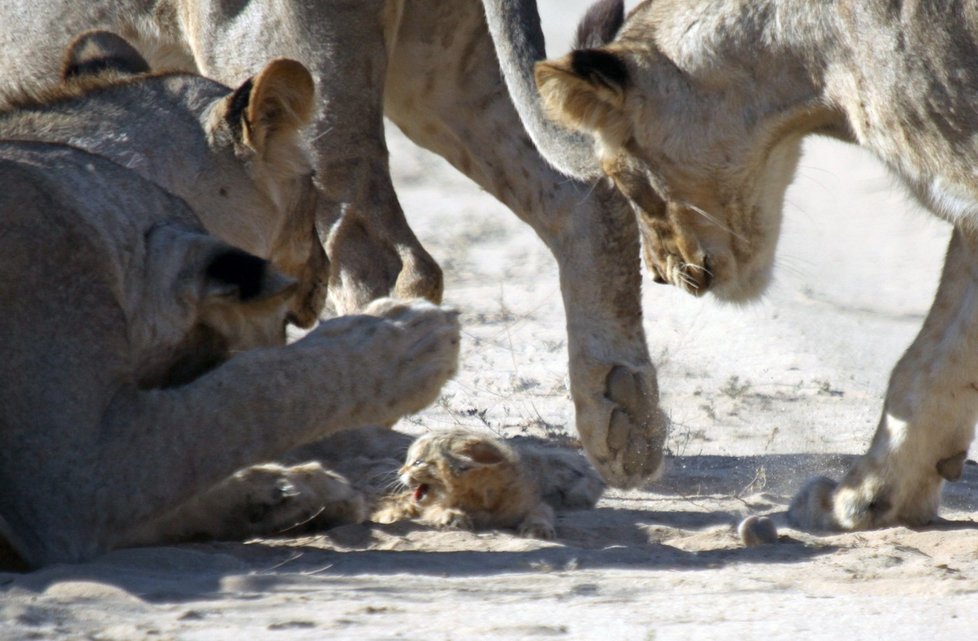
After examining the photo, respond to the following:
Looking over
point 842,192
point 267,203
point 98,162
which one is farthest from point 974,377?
point 842,192

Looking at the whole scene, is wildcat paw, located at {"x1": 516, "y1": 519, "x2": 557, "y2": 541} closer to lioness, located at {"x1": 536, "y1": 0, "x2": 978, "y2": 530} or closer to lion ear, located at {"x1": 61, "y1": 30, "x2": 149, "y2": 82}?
lioness, located at {"x1": 536, "y1": 0, "x2": 978, "y2": 530}

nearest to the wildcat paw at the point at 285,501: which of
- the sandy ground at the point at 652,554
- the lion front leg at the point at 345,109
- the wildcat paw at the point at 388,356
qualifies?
the sandy ground at the point at 652,554

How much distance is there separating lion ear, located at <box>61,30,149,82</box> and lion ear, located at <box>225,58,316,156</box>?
0.63 metres

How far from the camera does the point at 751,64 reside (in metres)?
4.13

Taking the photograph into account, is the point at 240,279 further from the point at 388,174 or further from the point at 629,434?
the point at 388,174

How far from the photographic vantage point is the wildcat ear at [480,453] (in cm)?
384

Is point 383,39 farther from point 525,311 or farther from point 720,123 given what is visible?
point 525,311

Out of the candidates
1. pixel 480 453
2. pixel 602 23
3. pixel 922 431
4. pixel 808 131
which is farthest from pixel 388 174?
pixel 922 431

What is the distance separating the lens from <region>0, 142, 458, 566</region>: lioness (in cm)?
327

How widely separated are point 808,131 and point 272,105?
1388 millimetres

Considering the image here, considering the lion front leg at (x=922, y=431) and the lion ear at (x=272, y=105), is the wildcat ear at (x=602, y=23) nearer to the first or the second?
the lion ear at (x=272, y=105)

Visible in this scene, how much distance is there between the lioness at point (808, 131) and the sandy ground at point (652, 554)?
23cm

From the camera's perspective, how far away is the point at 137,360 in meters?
3.56

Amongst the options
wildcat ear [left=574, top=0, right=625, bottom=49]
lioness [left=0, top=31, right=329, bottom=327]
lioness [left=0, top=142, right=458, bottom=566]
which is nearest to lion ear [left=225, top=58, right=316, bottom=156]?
lioness [left=0, top=31, right=329, bottom=327]
